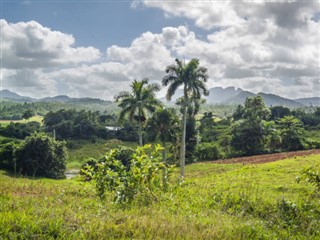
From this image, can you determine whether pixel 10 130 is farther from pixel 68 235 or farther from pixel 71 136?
pixel 68 235

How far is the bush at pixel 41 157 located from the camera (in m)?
43.2

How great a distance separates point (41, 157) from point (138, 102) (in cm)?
1519

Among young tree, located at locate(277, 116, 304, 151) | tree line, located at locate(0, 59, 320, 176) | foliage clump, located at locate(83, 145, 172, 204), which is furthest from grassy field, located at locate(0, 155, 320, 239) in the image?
young tree, located at locate(277, 116, 304, 151)

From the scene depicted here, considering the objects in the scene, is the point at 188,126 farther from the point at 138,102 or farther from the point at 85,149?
the point at 85,149

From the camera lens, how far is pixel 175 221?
5617mm

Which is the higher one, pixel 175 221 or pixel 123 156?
pixel 175 221

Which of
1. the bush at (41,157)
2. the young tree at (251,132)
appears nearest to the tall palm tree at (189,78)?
the bush at (41,157)

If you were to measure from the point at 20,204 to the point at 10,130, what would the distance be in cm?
8756

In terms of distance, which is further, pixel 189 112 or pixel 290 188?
pixel 189 112

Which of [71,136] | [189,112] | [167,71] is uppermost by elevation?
[167,71]

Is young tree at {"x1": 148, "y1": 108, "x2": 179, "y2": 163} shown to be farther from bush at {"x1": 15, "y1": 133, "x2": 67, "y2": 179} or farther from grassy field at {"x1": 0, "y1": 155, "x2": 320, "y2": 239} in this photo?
grassy field at {"x1": 0, "y1": 155, "x2": 320, "y2": 239}

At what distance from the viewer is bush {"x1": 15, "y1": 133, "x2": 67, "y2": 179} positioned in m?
43.2

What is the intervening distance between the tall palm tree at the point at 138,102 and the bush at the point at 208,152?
803 inches

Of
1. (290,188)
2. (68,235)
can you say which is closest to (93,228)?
(68,235)
